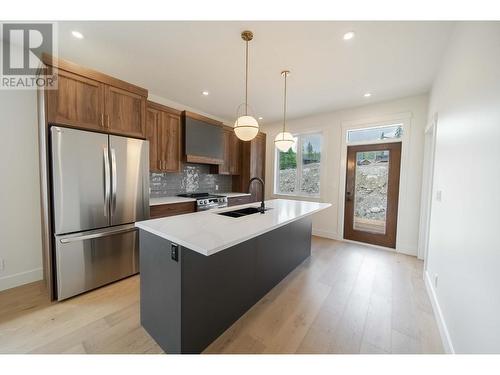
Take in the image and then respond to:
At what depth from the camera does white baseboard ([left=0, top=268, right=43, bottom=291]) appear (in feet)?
7.16

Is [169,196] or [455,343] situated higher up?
[169,196]

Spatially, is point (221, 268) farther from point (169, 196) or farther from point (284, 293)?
point (169, 196)

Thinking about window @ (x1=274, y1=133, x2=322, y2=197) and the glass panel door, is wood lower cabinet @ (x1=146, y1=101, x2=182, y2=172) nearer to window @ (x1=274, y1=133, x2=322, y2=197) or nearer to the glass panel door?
window @ (x1=274, y1=133, x2=322, y2=197)

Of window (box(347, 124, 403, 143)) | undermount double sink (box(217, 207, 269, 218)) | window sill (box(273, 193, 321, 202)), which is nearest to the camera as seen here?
undermount double sink (box(217, 207, 269, 218))

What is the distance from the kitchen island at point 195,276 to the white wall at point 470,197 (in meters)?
1.23

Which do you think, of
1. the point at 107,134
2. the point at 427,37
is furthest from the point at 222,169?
the point at 427,37

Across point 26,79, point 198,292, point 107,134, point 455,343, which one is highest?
point 26,79

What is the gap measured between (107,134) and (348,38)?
2.77 metres

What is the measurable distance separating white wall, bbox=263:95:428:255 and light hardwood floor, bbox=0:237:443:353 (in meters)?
1.14

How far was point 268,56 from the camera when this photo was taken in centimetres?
227

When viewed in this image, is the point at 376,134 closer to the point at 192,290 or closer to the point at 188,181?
the point at 188,181

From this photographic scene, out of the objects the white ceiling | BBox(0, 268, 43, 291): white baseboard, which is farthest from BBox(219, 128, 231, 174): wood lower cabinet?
BBox(0, 268, 43, 291): white baseboard

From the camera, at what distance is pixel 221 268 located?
1586 millimetres

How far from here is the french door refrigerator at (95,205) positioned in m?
1.95
